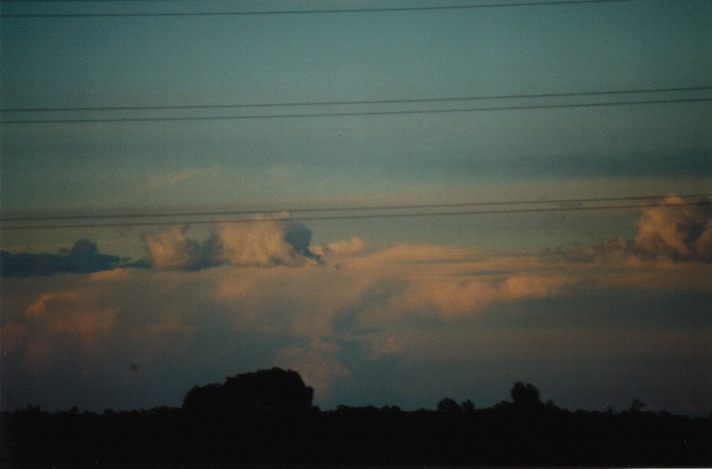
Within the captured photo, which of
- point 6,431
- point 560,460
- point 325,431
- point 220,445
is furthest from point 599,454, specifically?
point 6,431

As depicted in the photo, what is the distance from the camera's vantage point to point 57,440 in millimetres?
10727

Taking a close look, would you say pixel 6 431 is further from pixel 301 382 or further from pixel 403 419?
pixel 403 419

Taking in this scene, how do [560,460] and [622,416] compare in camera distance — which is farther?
[622,416]

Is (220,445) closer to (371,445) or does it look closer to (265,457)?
(265,457)

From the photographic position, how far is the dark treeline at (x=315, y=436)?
10.3m

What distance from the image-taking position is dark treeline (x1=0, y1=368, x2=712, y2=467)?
10.3 meters

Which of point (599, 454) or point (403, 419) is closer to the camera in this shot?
point (599, 454)

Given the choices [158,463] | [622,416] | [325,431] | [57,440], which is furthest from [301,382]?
[622,416]

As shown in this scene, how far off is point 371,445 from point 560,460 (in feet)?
6.46

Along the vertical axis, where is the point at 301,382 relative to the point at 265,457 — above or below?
above

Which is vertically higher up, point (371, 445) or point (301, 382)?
point (301, 382)

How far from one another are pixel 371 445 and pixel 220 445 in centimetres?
162

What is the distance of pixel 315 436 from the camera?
10.7 metres

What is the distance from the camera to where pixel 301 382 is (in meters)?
11.5
